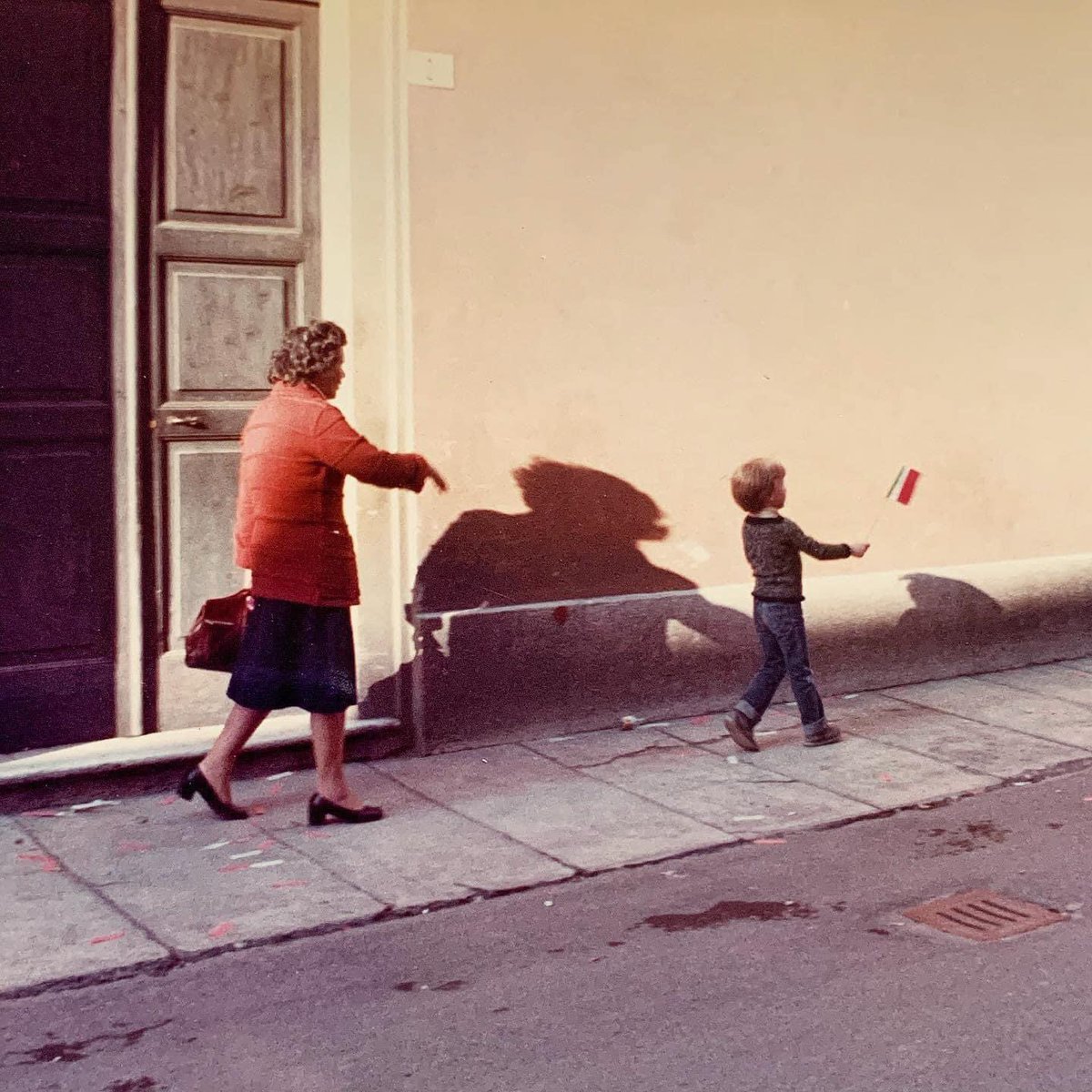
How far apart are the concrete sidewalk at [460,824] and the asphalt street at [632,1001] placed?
0.69 ft

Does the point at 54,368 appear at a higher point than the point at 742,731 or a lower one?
higher

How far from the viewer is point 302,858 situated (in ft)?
18.3

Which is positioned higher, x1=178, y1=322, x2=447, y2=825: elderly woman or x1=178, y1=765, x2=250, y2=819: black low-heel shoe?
x1=178, y1=322, x2=447, y2=825: elderly woman

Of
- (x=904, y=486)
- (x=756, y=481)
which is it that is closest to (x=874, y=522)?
(x=904, y=486)

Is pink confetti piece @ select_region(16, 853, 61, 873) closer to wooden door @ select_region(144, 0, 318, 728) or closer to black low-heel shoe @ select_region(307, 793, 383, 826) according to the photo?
black low-heel shoe @ select_region(307, 793, 383, 826)

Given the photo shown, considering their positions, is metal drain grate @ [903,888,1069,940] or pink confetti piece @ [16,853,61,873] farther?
pink confetti piece @ [16,853,61,873]

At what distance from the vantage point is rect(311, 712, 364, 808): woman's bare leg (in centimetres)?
586

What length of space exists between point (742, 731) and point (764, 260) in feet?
7.74

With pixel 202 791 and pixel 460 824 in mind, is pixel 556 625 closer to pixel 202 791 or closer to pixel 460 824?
pixel 460 824

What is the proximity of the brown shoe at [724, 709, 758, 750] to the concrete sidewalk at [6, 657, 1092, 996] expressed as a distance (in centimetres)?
6

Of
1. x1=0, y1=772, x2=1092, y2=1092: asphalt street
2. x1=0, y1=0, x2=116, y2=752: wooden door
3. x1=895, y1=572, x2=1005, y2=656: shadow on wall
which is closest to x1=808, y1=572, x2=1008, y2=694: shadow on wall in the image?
x1=895, y1=572, x2=1005, y2=656: shadow on wall

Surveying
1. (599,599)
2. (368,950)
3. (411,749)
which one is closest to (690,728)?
(599,599)

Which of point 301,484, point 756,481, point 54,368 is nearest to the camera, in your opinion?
point 301,484

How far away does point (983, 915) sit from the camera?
16.3 ft
